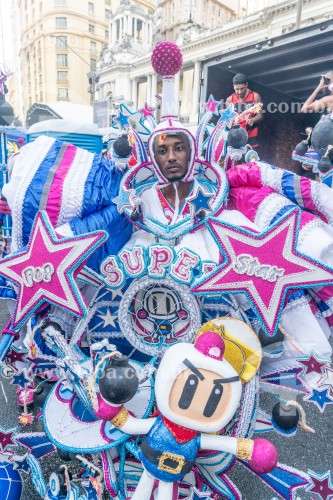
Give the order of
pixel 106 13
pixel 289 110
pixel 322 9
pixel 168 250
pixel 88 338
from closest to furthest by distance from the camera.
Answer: pixel 168 250, pixel 88 338, pixel 289 110, pixel 322 9, pixel 106 13

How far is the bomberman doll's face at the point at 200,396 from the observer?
0.93m

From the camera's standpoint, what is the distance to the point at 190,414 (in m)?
0.94

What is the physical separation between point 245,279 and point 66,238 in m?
0.53

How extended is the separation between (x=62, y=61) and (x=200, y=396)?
38391mm

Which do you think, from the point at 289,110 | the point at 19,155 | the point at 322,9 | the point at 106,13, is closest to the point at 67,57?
the point at 106,13

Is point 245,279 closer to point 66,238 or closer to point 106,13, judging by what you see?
point 66,238

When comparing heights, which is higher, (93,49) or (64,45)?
(93,49)

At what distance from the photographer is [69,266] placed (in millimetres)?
1104

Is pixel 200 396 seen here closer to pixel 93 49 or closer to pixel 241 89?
pixel 241 89

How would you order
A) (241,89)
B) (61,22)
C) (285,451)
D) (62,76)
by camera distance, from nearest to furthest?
(285,451) → (241,89) → (62,76) → (61,22)

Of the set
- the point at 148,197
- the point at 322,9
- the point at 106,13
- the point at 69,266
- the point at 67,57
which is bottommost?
the point at 69,266

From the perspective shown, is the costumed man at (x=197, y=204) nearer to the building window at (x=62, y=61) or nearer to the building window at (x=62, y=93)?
the building window at (x=62, y=93)

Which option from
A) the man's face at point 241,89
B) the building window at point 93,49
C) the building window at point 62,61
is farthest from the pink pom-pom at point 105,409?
the building window at point 93,49

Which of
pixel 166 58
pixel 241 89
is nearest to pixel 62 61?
pixel 241 89
